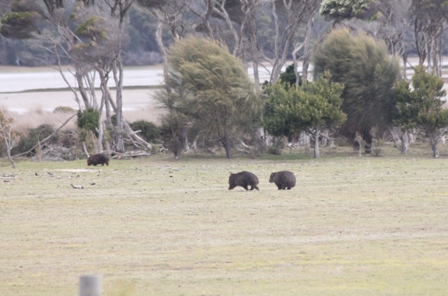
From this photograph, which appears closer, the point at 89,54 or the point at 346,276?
the point at 346,276

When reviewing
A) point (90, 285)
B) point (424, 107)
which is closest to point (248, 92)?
point (424, 107)

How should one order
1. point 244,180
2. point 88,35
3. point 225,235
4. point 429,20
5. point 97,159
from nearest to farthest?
point 225,235
point 244,180
point 97,159
point 88,35
point 429,20

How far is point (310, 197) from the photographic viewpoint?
19.6 metres

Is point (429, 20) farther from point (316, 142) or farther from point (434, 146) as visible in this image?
point (316, 142)

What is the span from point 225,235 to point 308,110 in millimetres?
21242

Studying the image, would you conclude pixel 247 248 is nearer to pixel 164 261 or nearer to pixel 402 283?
pixel 164 261

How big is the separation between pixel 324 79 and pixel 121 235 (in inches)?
887

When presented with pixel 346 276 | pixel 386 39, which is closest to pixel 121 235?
pixel 346 276

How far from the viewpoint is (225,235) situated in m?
13.7

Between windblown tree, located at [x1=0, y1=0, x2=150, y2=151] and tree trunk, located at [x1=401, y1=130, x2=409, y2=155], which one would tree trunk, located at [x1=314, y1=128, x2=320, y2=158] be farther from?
windblown tree, located at [x1=0, y1=0, x2=150, y2=151]

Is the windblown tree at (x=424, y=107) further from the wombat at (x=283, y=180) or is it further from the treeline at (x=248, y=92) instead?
the wombat at (x=283, y=180)

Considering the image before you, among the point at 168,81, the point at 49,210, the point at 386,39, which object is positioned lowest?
the point at 49,210

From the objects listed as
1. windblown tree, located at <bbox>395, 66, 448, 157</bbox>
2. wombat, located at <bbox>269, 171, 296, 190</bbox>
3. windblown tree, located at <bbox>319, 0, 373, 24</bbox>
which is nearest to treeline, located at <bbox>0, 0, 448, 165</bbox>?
windblown tree, located at <bbox>395, 66, 448, 157</bbox>

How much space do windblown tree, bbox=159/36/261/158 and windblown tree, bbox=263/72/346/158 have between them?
1212 mm
